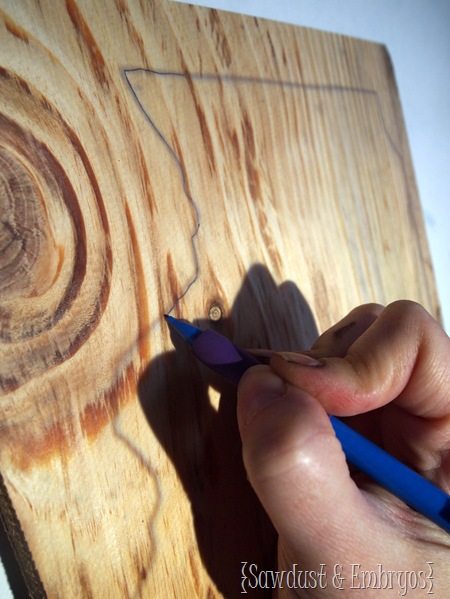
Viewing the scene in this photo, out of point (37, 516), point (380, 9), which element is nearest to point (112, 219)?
point (37, 516)

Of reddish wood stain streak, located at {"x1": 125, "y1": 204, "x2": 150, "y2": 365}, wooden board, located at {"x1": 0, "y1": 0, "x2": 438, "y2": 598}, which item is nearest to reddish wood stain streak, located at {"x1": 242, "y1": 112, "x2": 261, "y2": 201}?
wooden board, located at {"x1": 0, "y1": 0, "x2": 438, "y2": 598}

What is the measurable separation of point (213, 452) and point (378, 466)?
10 centimetres

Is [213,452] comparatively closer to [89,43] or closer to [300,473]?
[300,473]

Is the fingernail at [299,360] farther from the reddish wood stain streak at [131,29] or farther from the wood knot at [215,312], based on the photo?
the reddish wood stain streak at [131,29]

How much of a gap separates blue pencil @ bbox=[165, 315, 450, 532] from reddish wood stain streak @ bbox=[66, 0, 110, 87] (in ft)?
0.55

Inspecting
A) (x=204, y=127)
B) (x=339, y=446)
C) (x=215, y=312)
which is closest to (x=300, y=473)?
(x=339, y=446)

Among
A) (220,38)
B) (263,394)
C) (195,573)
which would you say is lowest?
(195,573)

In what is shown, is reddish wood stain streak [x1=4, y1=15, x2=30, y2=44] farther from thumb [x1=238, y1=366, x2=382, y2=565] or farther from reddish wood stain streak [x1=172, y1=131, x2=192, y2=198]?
thumb [x1=238, y1=366, x2=382, y2=565]

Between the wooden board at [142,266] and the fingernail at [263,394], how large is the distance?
2.4 inches

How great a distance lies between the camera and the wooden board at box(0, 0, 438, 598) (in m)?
0.27

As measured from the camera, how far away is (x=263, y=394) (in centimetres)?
28

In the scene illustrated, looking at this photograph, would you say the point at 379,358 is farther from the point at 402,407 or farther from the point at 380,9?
the point at 380,9

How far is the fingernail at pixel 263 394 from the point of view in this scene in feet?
0.91

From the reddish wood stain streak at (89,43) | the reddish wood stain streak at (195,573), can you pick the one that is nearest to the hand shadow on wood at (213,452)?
the reddish wood stain streak at (195,573)
